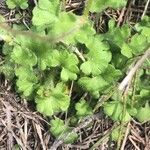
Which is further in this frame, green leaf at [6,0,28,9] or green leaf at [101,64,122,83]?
green leaf at [6,0,28,9]

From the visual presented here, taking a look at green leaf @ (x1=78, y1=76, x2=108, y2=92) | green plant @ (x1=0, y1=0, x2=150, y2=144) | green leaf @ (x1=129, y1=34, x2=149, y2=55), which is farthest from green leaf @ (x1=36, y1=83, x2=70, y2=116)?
green leaf @ (x1=129, y1=34, x2=149, y2=55)

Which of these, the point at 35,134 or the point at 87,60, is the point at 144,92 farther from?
the point at 35,134

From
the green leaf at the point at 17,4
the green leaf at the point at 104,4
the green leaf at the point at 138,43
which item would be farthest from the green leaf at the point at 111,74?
the green leaf at the point at 17,4

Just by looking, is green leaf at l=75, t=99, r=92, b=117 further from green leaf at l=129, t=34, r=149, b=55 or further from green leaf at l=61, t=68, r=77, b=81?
green leaf at l=129, t=34, r=149, b=55

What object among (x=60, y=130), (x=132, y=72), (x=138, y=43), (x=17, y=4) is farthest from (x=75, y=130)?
(x=17, y=4)

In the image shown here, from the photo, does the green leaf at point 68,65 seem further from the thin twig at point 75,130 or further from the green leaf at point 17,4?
the green leaf at point 17,4

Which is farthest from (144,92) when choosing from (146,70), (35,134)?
(35,134)
